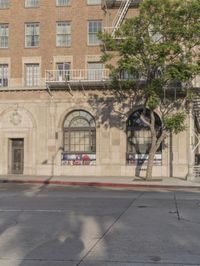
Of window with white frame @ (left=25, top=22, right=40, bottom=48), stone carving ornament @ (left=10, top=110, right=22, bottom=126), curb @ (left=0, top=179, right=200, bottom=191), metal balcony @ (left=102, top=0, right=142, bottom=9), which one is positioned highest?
metal balcony @ (left=102, top=0, right=142, bottom=9)

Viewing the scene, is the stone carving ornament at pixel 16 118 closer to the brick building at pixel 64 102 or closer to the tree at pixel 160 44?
the brick building at pixel 64 102

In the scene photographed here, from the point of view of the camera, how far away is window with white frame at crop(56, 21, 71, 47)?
39062 millimetres

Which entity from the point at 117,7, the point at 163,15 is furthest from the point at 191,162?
the point at 117,7

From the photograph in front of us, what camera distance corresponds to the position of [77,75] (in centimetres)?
3834

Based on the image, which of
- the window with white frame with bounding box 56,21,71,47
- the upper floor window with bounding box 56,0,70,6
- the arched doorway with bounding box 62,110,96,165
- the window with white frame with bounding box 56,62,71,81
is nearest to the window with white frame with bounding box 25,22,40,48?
the window with white frame with bounding box 56,21,71,47

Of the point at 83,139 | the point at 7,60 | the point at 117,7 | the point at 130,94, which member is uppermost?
the point at 117,7

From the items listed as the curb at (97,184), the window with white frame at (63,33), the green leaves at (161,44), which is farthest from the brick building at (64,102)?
the curb at (97,184)

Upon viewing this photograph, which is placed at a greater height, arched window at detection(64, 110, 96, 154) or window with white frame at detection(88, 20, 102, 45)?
window with white frame at detection(88, 20, 102, 45)

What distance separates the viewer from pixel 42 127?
3831 centimetres

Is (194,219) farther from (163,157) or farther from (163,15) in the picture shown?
(163,157)

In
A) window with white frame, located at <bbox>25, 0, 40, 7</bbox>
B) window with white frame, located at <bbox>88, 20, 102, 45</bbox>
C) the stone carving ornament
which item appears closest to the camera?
window with white frame, located at <bbox>88, 20, 102, 45</bbox>

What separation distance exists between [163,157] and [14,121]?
11.5m

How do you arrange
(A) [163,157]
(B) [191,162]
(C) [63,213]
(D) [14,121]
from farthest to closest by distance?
1. (D) [14,121]
2. (A) [163,157]
3. (B) [191,162]
4. (C) [63,213]

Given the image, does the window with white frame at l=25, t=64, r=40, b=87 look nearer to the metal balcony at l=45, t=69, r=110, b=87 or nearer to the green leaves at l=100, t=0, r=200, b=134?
the metal balcony at l=45, t=69, r=110, b=87
